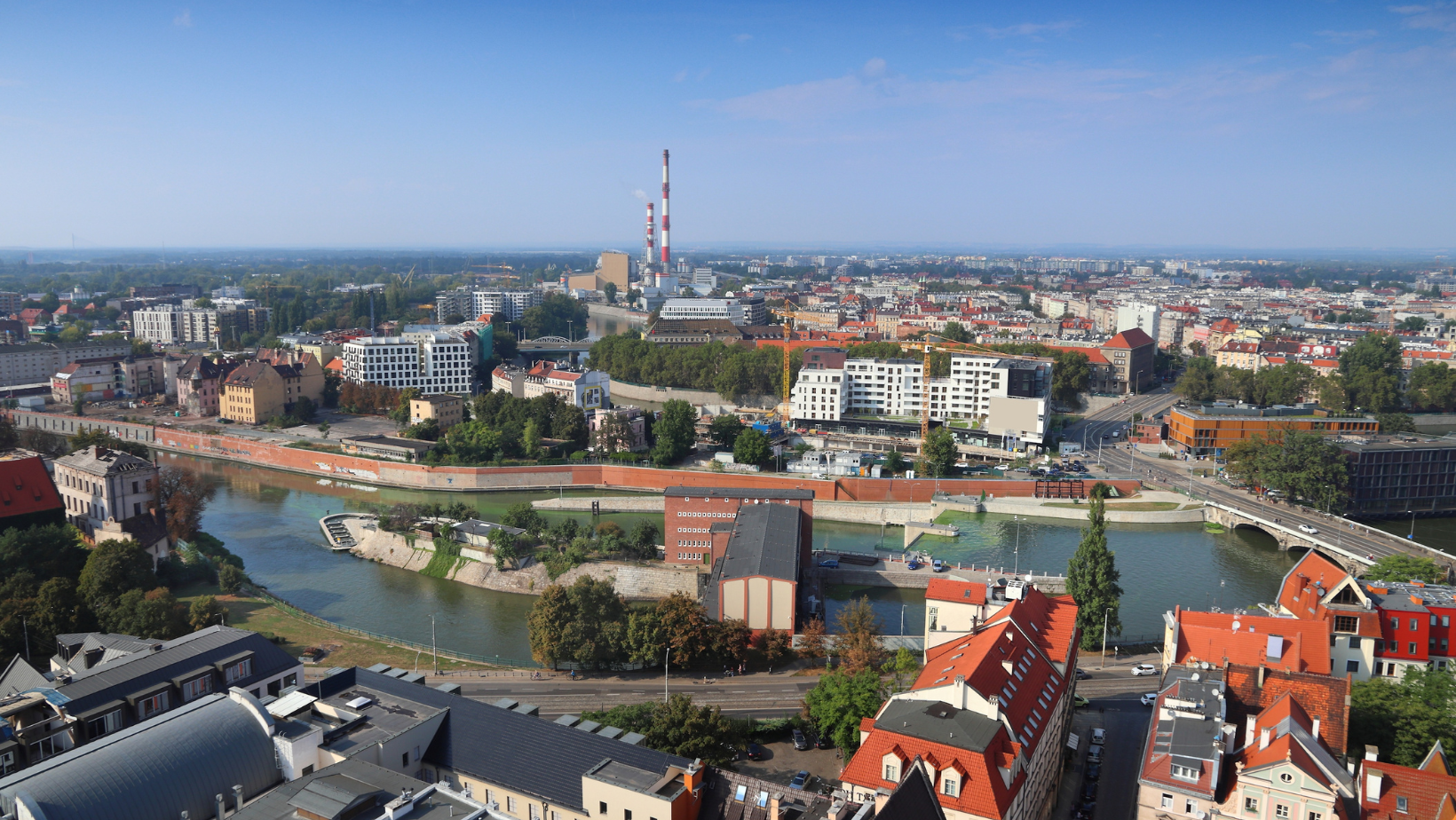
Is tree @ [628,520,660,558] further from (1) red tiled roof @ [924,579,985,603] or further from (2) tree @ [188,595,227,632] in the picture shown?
(1) red tiled roof @ [924,579,985,603]

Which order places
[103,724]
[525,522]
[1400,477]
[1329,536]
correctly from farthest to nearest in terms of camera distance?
1. [1400,477]
2. [1329,536]
3. [525,522]
4. [103,724]

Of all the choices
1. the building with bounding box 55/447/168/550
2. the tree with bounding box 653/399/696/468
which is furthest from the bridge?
the building with bounding box 55/447/168/550

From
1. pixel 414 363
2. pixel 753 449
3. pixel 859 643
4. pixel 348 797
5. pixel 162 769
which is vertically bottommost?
pixel 859 643

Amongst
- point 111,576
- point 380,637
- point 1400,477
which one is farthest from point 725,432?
point 1400,477

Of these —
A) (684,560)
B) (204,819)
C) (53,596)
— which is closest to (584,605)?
(684,560)

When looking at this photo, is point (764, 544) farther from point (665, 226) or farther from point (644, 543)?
point (665, 226)

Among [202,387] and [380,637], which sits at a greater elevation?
[202,387]

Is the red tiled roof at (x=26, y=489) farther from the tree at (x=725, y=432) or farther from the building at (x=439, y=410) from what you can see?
the tree at (x=725, y=432)
